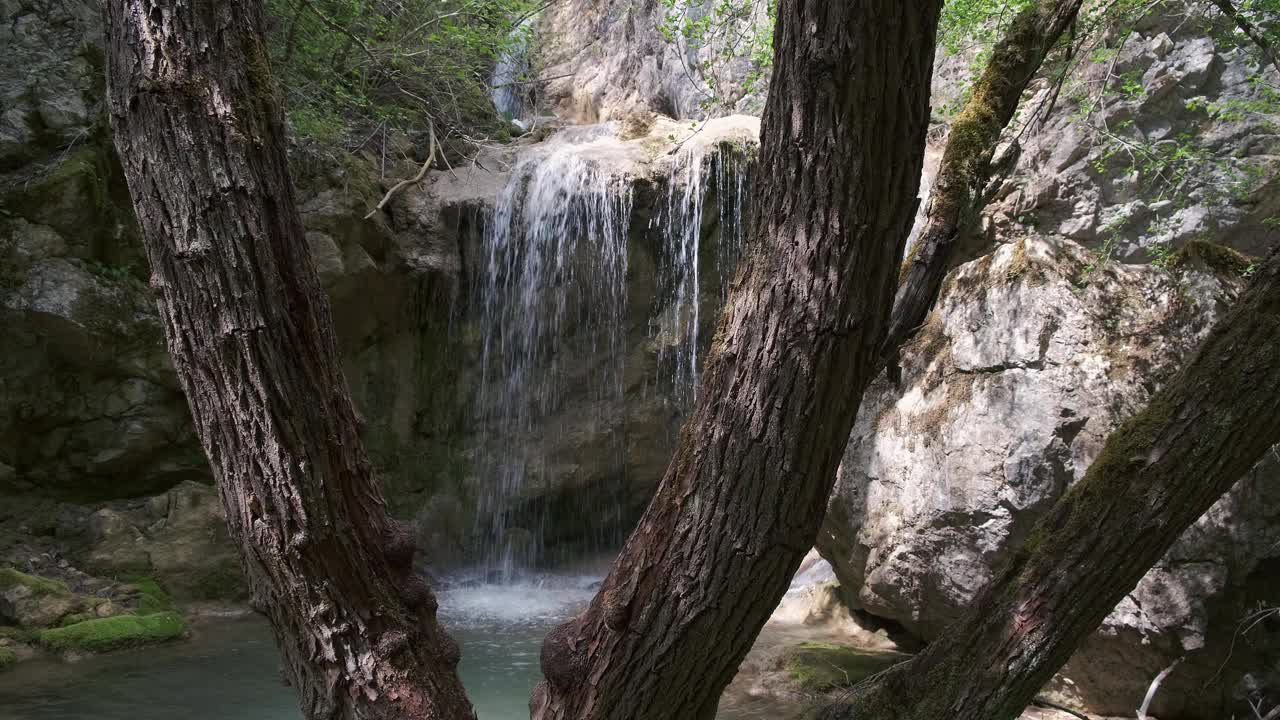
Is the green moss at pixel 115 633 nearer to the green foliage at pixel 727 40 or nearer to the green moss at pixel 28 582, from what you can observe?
the green moss at pixel 28 582

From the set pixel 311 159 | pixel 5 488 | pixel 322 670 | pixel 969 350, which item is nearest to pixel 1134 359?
pixel 969 350

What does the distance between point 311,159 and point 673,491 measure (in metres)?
7.82

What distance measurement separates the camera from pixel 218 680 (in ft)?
19.8

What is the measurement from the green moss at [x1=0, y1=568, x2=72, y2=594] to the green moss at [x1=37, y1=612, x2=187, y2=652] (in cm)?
44

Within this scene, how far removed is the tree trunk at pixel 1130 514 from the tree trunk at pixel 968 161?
0.51 metres

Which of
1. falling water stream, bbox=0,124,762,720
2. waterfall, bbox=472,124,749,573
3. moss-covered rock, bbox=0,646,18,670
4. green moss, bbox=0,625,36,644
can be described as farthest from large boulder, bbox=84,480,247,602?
waterfall, bbox=472,124,749,573

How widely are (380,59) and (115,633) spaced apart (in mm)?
5596

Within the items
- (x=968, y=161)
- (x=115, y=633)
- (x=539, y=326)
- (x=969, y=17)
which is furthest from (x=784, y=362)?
(x=539, y=326)

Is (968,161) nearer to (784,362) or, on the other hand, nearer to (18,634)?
(784,362)

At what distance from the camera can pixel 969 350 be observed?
17.7 feet

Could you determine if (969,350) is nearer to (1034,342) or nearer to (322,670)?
(1034,342)

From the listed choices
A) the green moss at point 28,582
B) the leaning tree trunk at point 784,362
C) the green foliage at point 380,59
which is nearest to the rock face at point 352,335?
the green foliage at point 380,59

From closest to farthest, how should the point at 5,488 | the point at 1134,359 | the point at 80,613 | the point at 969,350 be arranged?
the point at 1134,359, the point at 969,350, the point at 80,613, the point at 5,488

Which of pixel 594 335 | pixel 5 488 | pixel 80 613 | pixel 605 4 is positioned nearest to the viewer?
pixel 80 613
